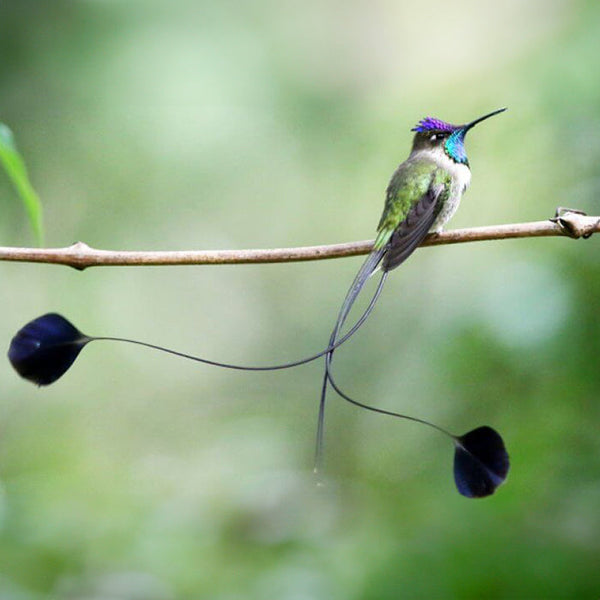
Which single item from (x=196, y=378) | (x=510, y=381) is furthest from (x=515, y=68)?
(x=196, y=378)

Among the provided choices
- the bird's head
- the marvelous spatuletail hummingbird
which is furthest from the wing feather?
the bird's head

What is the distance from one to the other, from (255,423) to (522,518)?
1196 mm

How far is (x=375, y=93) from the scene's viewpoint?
5.57 meters

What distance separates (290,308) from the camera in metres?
5.52

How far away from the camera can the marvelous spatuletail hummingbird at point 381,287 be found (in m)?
1.57

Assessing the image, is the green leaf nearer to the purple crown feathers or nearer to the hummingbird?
the hummingbird

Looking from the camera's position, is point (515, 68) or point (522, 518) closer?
point (522, 518)

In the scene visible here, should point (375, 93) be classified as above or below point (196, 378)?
above

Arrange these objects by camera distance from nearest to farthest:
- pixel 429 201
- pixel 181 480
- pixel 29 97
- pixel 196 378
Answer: pixel 429 201
pixel 181 480
pixel 29 97
pixel 196 378

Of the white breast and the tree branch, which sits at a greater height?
the tree branch

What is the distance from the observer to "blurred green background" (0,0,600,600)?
2.63 meters

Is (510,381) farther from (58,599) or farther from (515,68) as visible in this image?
(515,68)

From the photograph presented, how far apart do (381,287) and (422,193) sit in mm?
791

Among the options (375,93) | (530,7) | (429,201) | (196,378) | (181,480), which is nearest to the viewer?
(429,201)
